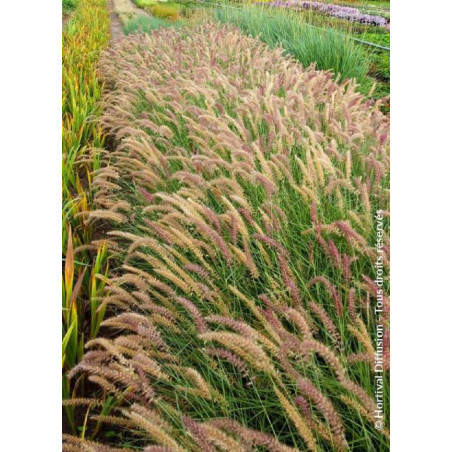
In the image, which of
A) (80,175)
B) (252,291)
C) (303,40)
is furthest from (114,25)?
(252,291)

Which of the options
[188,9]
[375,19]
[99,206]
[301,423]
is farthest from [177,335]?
[188,9]

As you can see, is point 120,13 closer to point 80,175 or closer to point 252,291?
point 80,175

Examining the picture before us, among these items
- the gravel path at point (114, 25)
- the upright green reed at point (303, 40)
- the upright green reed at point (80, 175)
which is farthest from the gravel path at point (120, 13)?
the upright green reed at point (303, 40)

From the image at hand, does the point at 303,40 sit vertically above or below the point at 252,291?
above

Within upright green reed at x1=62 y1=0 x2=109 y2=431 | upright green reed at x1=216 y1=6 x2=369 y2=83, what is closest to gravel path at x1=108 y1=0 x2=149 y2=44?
upright green reed at x1=62 y1=0 x2=109 y2=431

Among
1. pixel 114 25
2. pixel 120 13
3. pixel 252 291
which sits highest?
pixel 120 13

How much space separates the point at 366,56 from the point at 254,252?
6.18ft

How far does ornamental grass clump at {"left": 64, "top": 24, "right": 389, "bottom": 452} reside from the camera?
1476 millimetres

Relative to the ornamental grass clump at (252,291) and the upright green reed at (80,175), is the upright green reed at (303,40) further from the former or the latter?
the upright green reed at (80,175)

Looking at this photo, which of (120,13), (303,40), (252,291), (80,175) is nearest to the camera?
(252,291)

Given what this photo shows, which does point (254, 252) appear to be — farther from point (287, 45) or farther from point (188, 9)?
point (287, 45)

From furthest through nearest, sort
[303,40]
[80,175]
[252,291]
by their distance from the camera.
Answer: [303,40], [80,175], [252,291]

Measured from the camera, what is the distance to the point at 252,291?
2195 mm

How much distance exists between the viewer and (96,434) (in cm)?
192
